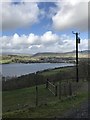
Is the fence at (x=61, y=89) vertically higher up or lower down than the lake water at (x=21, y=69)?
lower down

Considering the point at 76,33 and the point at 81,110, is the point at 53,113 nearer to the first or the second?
the point at 81,110

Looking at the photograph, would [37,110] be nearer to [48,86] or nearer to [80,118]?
[80,118]

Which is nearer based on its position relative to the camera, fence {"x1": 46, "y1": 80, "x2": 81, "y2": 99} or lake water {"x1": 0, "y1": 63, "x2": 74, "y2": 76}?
fence {"x1": 46, "y1": 80, "x2": 81, "y2": 99}

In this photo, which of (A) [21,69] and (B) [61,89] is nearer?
(B) [61,89]

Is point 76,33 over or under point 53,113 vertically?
over

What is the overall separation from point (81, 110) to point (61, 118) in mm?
2468

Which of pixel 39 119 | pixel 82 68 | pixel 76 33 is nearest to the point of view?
pixel 39 119

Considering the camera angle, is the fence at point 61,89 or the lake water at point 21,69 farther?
the lake water at point 21,69

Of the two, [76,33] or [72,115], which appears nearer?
[72,115]

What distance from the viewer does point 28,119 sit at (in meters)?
12.2

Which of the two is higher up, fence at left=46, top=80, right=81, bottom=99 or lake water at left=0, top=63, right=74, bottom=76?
lake water at left=0, top=63, right=74, bottom=76

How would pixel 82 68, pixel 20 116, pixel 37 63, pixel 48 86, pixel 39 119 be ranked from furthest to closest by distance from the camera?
pixel 37 63 → pixel 82 68 → pixel 48 86 → pixel 20 116 → pixel 39 119

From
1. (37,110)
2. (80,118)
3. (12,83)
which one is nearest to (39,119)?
(80,118)

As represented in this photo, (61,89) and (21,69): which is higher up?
(21,69)
